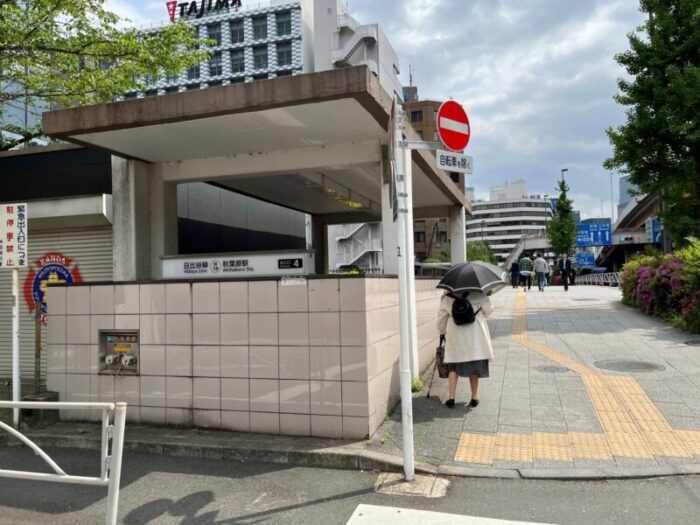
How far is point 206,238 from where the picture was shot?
9.68m

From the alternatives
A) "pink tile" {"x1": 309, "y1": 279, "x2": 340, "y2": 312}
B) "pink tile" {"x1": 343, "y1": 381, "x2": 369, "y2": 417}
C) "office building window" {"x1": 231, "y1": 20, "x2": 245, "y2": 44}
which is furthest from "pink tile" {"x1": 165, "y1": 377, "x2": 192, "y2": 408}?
"office building window" {"x1": 231, "y1": 20, "x2": 245, "y2": 44}

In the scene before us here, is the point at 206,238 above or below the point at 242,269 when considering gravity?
above

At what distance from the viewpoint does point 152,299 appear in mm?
5770

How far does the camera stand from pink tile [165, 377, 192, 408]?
557 cm

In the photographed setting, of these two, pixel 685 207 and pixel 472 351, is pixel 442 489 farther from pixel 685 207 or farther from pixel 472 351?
pixel 685 207

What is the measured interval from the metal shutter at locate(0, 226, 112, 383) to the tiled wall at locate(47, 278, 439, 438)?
2.05 metres

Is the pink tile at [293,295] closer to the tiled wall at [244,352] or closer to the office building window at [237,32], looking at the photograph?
the tiled wall at [244,352]

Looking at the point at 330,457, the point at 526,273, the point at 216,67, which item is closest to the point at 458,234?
the point at 330,457

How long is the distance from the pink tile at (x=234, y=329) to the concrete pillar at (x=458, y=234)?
8.55 meters

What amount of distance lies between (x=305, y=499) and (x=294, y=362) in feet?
4.83

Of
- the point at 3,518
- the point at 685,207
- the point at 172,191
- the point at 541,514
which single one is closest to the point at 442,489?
the point at 541,514

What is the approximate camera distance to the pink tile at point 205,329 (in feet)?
18.0

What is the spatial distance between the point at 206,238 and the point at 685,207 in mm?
12098

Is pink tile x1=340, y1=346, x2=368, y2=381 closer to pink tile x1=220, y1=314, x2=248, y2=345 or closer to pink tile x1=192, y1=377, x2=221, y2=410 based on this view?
pink tile x1=220, y1=314, x2=248, y2=345
